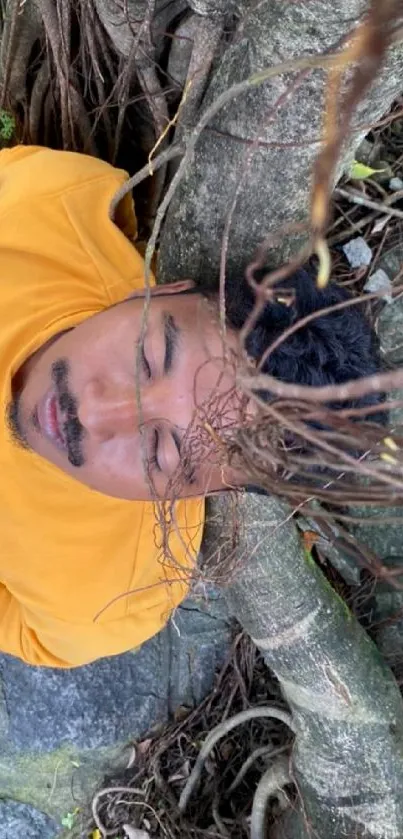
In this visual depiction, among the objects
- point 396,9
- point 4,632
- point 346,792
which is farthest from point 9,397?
point 396,9

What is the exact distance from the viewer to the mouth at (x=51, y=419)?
1260mm

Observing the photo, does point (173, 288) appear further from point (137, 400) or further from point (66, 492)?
point (66, 492)

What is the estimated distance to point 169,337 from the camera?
112 centimetres

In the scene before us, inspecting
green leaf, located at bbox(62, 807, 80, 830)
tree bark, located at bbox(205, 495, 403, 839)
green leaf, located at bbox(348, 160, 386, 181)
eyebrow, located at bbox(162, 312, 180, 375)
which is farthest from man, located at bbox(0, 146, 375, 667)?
green leaf, located at bbox(62, 807, 80, 830)

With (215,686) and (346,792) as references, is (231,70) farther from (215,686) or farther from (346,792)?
(215,686)

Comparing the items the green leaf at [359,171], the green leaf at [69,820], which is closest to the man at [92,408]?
the green leaf at [359,171]

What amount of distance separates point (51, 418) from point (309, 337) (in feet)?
1.43

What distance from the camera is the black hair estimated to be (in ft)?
3.60

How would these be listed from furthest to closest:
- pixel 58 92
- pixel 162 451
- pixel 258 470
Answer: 1. pixel 58 92
2. pixel 162 451
3. pixel 258 470

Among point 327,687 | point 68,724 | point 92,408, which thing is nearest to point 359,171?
point 92,408

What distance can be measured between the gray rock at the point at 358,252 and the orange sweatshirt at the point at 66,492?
17.1 inches

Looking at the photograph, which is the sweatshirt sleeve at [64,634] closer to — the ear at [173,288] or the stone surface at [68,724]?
the stone surface at [68,724]

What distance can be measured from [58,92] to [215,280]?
0.61 meters

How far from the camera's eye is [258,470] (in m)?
0.76
